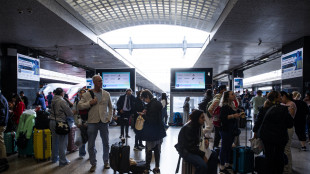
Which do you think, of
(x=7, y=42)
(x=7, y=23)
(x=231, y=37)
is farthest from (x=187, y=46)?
(x=7, y=23)

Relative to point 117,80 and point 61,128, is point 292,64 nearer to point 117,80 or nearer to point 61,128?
point 117,80

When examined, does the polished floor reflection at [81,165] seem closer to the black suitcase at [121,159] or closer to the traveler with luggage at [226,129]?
the black suitcase at [121,159]

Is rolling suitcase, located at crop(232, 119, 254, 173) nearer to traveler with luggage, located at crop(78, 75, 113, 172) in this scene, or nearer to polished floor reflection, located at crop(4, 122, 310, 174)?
polished floor reflection, located at crop(4, 122, 310, 174)

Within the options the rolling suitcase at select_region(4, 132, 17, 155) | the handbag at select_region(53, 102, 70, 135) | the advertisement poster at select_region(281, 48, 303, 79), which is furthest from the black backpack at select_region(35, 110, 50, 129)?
the advertisement poster at select_region(281, 48, 303, 79)

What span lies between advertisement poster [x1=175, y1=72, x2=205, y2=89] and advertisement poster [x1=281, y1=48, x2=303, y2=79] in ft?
14.3

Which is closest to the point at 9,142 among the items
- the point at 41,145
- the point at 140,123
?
the point at 41,145

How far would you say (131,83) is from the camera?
47.1 ft

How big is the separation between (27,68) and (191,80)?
27.1ft

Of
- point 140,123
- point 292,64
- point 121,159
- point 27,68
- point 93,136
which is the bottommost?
point 121,159

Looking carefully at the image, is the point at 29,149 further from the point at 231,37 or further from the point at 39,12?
the point at 231,37

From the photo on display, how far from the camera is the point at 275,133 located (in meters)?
4.28

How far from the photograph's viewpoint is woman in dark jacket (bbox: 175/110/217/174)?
3.97 m

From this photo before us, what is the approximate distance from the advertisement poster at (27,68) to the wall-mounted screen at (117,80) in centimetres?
367

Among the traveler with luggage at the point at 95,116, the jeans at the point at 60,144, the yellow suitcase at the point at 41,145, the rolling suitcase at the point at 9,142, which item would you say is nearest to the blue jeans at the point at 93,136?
the traveler with luggage at the point at 95,116
